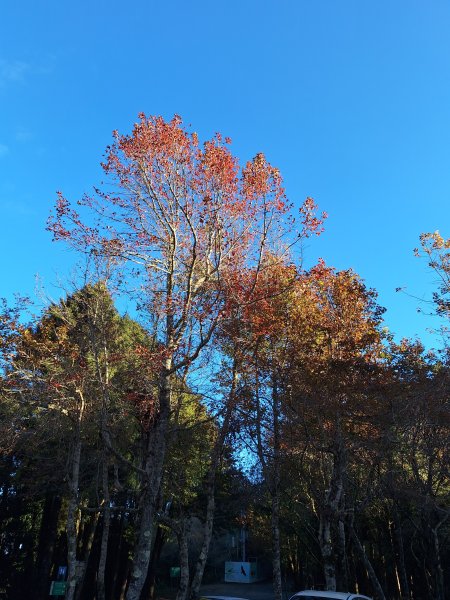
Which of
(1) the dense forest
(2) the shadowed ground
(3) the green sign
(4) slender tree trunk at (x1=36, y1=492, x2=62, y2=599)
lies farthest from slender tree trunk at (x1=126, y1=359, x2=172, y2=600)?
(2) the shadowed ground

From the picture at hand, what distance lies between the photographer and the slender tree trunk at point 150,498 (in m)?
10.3

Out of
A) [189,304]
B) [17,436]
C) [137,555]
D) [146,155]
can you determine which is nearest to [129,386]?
[17,436]

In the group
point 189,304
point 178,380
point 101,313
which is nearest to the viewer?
point 189,304

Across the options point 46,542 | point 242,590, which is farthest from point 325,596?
point 242,590

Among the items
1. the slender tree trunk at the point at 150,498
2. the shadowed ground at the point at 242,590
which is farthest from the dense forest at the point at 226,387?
the shadowed ground at the point at 242,590

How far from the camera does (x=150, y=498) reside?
1118 cm

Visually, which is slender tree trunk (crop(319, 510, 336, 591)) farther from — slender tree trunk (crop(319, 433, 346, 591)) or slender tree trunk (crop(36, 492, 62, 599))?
slender tree trunk (crop(36, 492, 62, 599))

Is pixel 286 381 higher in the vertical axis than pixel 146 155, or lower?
lower

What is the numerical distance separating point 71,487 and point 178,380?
5.45 meters

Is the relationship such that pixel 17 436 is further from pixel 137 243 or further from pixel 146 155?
pixel 146 155

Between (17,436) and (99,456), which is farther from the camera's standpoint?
(99,456)

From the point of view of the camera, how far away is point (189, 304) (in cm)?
1248

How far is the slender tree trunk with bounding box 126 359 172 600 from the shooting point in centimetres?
1034

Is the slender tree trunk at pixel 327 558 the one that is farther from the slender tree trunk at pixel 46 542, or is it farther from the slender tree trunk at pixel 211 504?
the slender tree trunk at pixel 46 542
